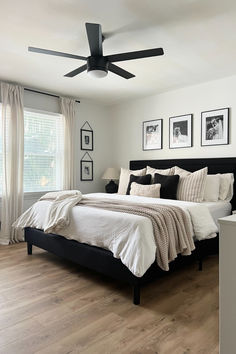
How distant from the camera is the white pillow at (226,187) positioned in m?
3.76

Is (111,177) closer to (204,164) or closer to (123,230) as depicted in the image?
(204,164)

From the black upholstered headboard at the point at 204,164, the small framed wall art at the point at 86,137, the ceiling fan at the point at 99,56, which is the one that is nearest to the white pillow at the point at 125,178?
the black upholstered headboard at the point at 204,164

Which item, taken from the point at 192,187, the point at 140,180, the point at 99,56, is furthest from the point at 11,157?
the point at 192,187

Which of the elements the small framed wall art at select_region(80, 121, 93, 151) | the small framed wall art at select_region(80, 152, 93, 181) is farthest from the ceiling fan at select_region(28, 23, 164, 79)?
the small framed wall art at select_region(80, 152, 93, 181)

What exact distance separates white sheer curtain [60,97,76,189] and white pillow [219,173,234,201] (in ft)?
8.83

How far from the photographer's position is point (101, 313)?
2094mm

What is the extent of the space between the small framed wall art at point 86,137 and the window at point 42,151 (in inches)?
20.0

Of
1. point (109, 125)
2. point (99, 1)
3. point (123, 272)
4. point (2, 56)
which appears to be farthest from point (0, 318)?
point (109, 125)

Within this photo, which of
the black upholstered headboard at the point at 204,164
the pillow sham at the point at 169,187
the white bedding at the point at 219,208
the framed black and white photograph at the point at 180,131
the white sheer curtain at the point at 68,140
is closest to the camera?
the white bedding at the point at 219,208

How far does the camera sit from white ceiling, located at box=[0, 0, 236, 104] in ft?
7.45

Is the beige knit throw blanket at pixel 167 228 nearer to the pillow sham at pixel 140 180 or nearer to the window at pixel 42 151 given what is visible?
the pillow sham at pixel 140 180

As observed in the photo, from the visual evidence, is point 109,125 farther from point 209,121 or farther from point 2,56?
point 2,56

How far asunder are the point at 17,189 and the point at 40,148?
0.87 meters

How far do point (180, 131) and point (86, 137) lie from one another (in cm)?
192
